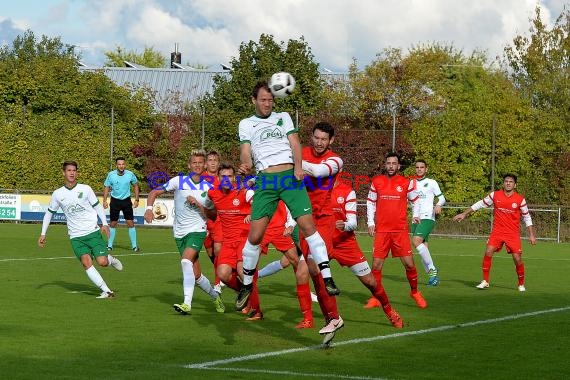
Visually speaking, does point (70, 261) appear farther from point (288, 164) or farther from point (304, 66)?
point (304, 66)

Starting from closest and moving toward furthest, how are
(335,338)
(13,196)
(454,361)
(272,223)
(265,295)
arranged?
1. (454,361)
2. (335,338)
3. (272,223)
4. (265,295)
5. (13,196)

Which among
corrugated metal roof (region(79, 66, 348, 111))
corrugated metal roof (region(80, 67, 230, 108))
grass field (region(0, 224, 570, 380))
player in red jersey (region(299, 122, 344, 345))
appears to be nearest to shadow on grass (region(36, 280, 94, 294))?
grass field (region(0, 224, 570, 380))

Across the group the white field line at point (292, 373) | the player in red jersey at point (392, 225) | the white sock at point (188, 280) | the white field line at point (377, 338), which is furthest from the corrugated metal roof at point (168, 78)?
the white field line at point (292, 373)

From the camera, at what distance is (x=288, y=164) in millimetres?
Result: 10336

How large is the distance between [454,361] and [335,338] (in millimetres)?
1708

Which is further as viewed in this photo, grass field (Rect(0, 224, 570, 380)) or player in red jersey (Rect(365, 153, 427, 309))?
player in red jersey (Rect(365, 153, 427, 309))

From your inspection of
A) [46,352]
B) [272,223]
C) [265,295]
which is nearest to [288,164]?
[46,352]

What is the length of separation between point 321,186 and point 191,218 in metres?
2.82

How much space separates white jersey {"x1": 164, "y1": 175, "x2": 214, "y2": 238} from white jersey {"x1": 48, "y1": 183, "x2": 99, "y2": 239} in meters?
2.23

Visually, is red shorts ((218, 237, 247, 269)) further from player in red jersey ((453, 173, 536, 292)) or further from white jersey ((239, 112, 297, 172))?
player in red jersey ((453, 173, 536, 292))

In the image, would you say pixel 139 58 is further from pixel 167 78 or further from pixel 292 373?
pixel 292 373

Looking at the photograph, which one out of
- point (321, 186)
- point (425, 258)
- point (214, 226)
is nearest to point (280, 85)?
point (321, 186)

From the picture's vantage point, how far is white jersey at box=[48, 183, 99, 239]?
15430 millimetres

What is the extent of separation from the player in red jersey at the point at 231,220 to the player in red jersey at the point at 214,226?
0.09 metres
